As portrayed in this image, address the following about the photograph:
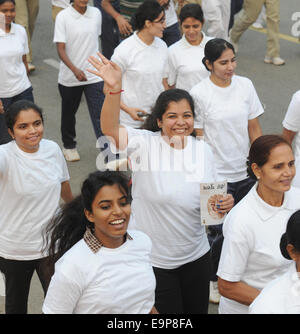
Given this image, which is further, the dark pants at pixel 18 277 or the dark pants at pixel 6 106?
the dark pants at pixel 6 106

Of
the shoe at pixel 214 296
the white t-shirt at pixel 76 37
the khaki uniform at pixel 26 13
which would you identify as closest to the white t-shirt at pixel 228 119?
the shoe at pixel 214 296

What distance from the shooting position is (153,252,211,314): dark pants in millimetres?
4105

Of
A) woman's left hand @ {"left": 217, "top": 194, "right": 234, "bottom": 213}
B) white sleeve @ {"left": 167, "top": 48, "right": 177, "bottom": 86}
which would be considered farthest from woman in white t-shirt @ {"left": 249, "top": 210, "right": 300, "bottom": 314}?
white sleeve @ {"left": 167, "top": 48, "right": 177, "bottom": 86}

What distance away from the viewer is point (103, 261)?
10.4 feet

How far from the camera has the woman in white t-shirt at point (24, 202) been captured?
4176 mm

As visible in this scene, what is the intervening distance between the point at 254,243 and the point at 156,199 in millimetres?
725

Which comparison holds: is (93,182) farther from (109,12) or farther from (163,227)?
(109,12)

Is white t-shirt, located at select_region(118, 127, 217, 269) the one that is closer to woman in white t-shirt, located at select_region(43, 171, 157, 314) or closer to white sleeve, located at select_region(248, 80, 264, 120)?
woman in white t-shirt, located at select_region(43, 171, 157, 314)

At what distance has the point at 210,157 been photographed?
13.6 ft

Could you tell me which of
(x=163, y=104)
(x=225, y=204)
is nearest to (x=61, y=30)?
(x=163, y=104)

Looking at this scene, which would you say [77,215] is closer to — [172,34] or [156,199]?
[156,199]

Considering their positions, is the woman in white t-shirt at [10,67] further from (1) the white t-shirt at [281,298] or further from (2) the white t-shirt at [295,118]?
(1) the white t-shirt at [281,298]

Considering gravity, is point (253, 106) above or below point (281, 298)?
above
